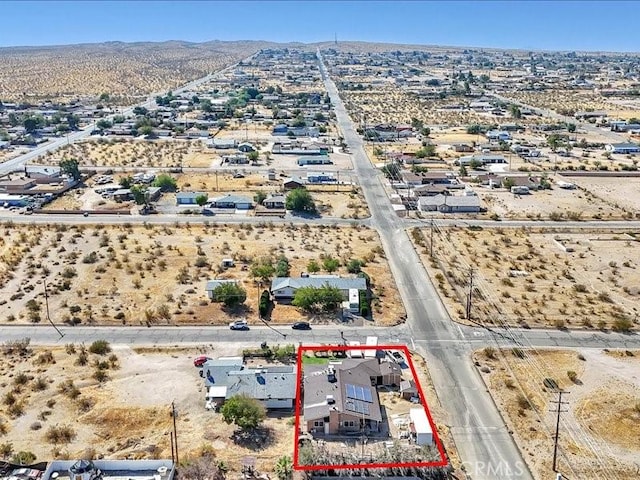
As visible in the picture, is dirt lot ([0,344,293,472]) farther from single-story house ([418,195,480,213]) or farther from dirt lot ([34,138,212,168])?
dirt lot ([34,138,212,168])

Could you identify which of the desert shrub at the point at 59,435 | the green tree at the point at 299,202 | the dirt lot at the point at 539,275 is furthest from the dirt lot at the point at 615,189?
the desert shrub at the point at 59,435

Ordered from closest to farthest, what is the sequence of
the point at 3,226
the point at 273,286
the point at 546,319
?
1. the point at 546,319
2. the point at 273,286
3. the point at 3,226

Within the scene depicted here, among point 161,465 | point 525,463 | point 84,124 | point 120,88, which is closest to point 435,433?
point 525,463

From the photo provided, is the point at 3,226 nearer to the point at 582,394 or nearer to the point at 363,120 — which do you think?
the point at 582,394

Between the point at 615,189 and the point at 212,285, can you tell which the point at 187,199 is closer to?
the point at 212,285

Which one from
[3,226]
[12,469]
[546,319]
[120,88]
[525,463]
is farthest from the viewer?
[120,88]

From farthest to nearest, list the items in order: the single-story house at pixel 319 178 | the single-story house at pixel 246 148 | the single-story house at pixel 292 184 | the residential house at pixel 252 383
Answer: the single-story house at pixel 246 148 → the single-story house at pixel 319 178 → the single-story house at pixel 292 184 → the residential house at pixel 252 383

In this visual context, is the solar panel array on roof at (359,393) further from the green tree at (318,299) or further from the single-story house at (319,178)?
the single-story house at (319,178)

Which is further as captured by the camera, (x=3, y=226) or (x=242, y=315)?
(x=3, y=226)
